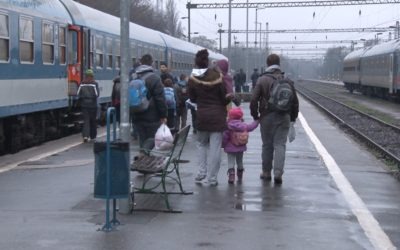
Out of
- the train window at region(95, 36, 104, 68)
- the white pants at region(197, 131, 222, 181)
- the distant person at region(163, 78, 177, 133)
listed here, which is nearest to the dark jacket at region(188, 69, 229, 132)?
the white pants at region(197, 131, 222, 181)

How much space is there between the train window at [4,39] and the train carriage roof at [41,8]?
0.81ft

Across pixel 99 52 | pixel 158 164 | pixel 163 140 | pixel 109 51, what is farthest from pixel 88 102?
pixel 158 164

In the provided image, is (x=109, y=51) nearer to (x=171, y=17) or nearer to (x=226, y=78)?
(x=226, y=78)

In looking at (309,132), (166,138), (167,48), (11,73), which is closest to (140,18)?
(167,48)

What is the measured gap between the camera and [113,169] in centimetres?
745

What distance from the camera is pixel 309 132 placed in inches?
843

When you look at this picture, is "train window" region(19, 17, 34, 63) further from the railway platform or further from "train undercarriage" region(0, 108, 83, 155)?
the railway platform

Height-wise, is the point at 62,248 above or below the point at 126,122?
below

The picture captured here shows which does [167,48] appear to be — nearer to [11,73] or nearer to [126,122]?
[11,73]

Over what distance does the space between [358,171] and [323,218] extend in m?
4.67

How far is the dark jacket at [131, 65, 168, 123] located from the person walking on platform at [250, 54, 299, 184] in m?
1.29

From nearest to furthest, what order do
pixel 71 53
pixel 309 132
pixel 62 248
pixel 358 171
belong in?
pixel 62 248 < pixel 358 171 < pixel 71 53 < pixel 309 132

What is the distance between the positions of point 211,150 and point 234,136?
2.03ft

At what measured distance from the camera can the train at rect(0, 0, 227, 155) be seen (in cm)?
1423
